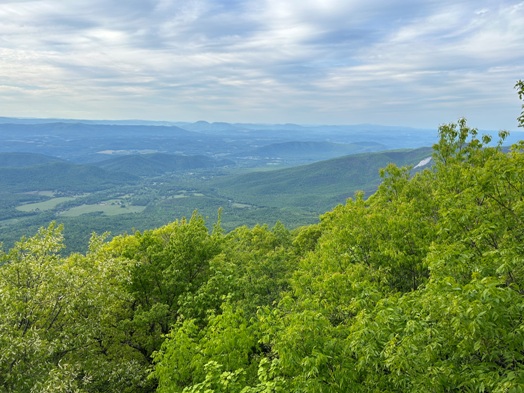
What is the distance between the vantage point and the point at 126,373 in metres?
20.5

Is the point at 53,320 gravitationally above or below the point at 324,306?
below

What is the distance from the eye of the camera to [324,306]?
1775 cm

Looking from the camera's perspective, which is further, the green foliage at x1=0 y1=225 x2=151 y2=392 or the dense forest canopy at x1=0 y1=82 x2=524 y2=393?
the green foliage at x1=0 y1=225 x2=151 y2=392

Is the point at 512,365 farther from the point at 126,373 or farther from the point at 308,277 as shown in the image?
the point at 126,373

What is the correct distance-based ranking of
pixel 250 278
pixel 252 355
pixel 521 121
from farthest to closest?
pixel 250 278, pixel 252 355, pixel 521 121

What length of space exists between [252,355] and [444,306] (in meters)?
12.5

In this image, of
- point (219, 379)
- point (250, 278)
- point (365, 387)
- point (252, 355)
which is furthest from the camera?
point (250, 278)

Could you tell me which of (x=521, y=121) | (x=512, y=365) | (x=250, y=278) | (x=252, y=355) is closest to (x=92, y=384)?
(x=252, y=355)

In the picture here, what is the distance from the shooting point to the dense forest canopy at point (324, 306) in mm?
9758

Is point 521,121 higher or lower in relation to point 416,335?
higher

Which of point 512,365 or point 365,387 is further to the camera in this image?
point 365,387

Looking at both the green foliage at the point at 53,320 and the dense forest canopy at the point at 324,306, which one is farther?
the green foliage at the point at 53,320

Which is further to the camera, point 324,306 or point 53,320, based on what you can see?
point 53,320

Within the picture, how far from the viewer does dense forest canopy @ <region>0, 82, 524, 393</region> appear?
9758mm
